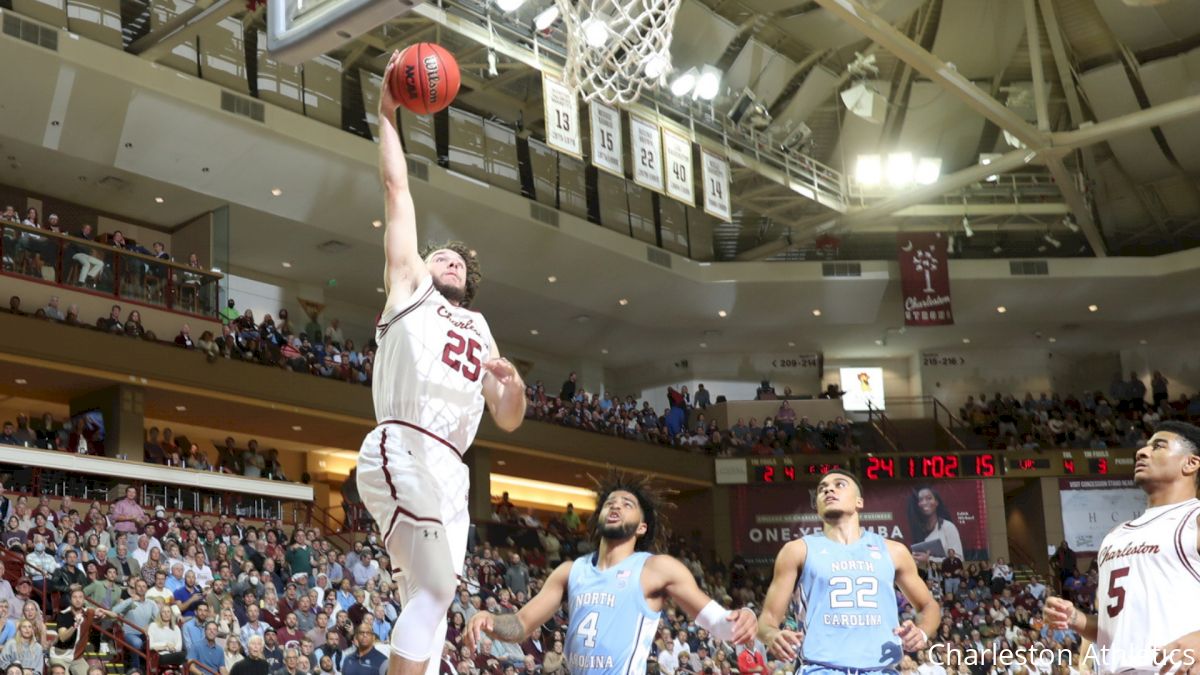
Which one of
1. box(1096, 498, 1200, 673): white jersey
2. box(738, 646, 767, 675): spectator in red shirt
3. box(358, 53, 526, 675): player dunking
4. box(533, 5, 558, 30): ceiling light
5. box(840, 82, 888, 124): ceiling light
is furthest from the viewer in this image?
box(840, 82, 888, 124): ceiling light

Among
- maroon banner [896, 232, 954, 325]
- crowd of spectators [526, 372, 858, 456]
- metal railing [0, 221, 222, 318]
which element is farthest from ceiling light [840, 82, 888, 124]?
metal railing [0, 221, 222, 318]

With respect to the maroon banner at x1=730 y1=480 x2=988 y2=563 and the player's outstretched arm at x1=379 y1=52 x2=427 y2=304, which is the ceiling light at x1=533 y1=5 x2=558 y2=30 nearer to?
the maroon banner at x1=730 y1=480 x2=988 y2=563

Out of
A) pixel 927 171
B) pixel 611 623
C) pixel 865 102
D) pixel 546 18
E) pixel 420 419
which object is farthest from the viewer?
pixel 927 171

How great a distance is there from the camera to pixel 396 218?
18.8 ft

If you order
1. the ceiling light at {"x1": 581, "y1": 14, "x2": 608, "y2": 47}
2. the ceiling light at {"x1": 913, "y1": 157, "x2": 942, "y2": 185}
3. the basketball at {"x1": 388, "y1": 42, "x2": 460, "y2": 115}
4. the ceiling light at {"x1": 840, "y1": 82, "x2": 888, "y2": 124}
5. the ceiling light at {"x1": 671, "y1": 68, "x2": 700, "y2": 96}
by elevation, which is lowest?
the basketball at {"x1": 388, "y1": 42, "x2": 460, "y2": 115}

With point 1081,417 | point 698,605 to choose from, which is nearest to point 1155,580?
point 698,605

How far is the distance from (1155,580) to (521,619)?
3.02 metres

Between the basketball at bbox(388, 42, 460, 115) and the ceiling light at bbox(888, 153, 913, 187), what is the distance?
25174mm

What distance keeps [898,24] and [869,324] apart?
34.3 ft

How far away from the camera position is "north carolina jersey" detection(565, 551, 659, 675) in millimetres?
6543

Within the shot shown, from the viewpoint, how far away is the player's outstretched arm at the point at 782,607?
6.80 m

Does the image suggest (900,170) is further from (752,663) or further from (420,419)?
(420,419)

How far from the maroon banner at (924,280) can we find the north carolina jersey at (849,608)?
81.3ft

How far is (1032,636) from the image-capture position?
21.2 meters
